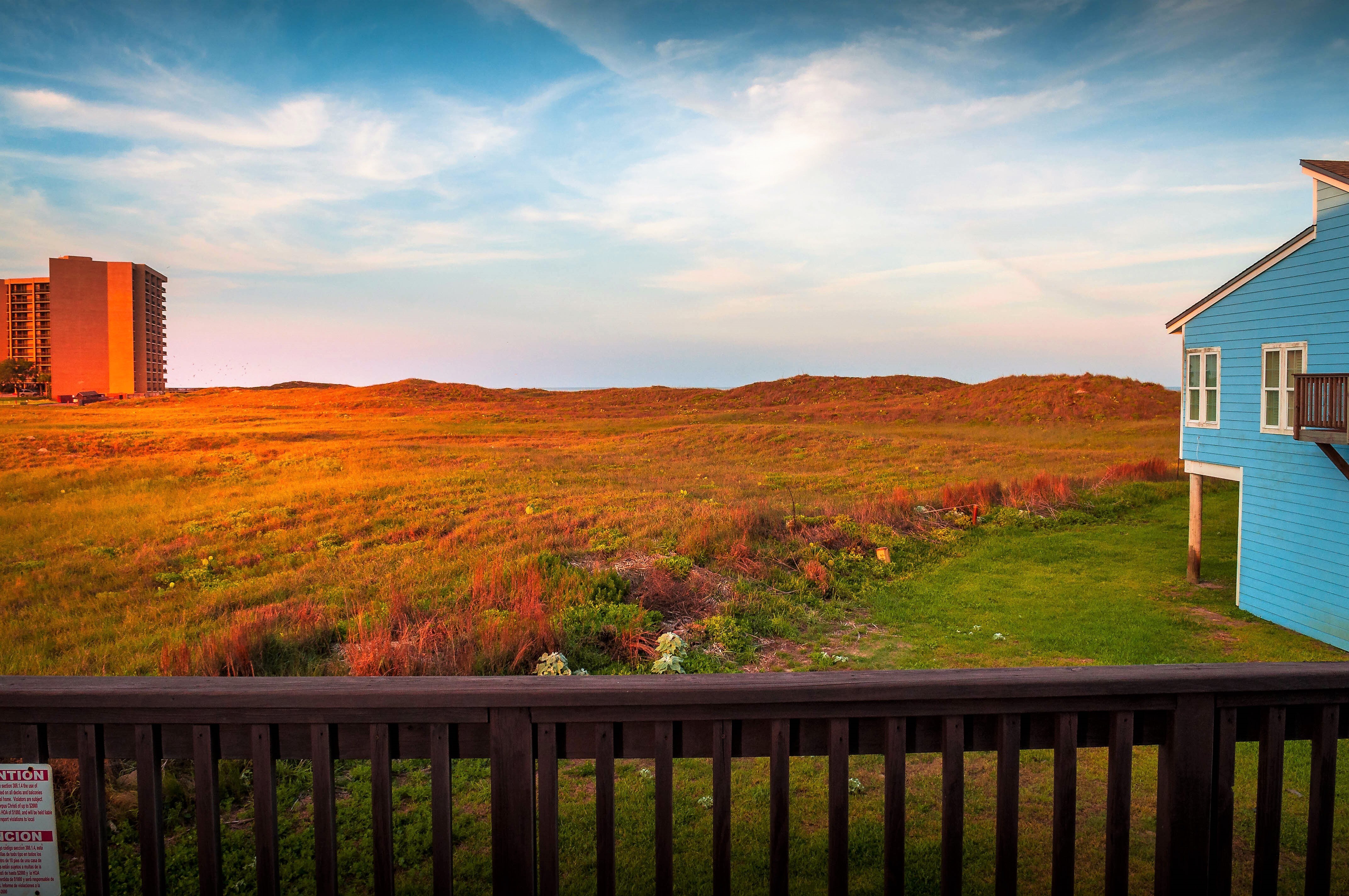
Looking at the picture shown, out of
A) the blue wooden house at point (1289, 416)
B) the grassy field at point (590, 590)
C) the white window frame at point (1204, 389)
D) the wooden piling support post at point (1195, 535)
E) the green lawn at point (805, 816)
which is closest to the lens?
the green lawn at point (805, 816)

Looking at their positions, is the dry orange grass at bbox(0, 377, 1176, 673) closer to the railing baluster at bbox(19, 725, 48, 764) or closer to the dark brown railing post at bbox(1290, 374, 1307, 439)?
the railing baluster at bbox(19, 725, 48, 764)

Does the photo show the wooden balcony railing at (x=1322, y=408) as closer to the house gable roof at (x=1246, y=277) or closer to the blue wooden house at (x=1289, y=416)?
the blue wooden house at (x=1289, y=416)

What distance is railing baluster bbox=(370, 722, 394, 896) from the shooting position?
6.59ft

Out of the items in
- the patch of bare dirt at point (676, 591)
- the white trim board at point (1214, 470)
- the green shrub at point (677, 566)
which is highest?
the white trim board at point (1214, 470)

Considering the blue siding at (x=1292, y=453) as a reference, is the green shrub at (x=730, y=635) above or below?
below

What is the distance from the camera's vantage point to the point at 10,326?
33.0 metres

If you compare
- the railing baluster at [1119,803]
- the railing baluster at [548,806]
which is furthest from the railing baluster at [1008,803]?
the railing baluster at [548,806]

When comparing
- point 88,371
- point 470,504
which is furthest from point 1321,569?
point 88,371

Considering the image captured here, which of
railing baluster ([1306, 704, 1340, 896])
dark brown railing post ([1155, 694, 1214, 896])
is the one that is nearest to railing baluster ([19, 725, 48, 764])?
dark brown railing post ([1155, 694, 1214, 896])

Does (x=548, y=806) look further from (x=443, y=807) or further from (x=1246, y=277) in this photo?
(x=1246, y=277)

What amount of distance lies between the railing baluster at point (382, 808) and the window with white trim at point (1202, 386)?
16.1 metres

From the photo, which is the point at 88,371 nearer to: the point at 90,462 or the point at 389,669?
the point at 90,462

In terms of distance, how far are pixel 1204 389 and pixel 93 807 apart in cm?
1716

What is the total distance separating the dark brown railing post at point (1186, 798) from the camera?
2.08 metres
